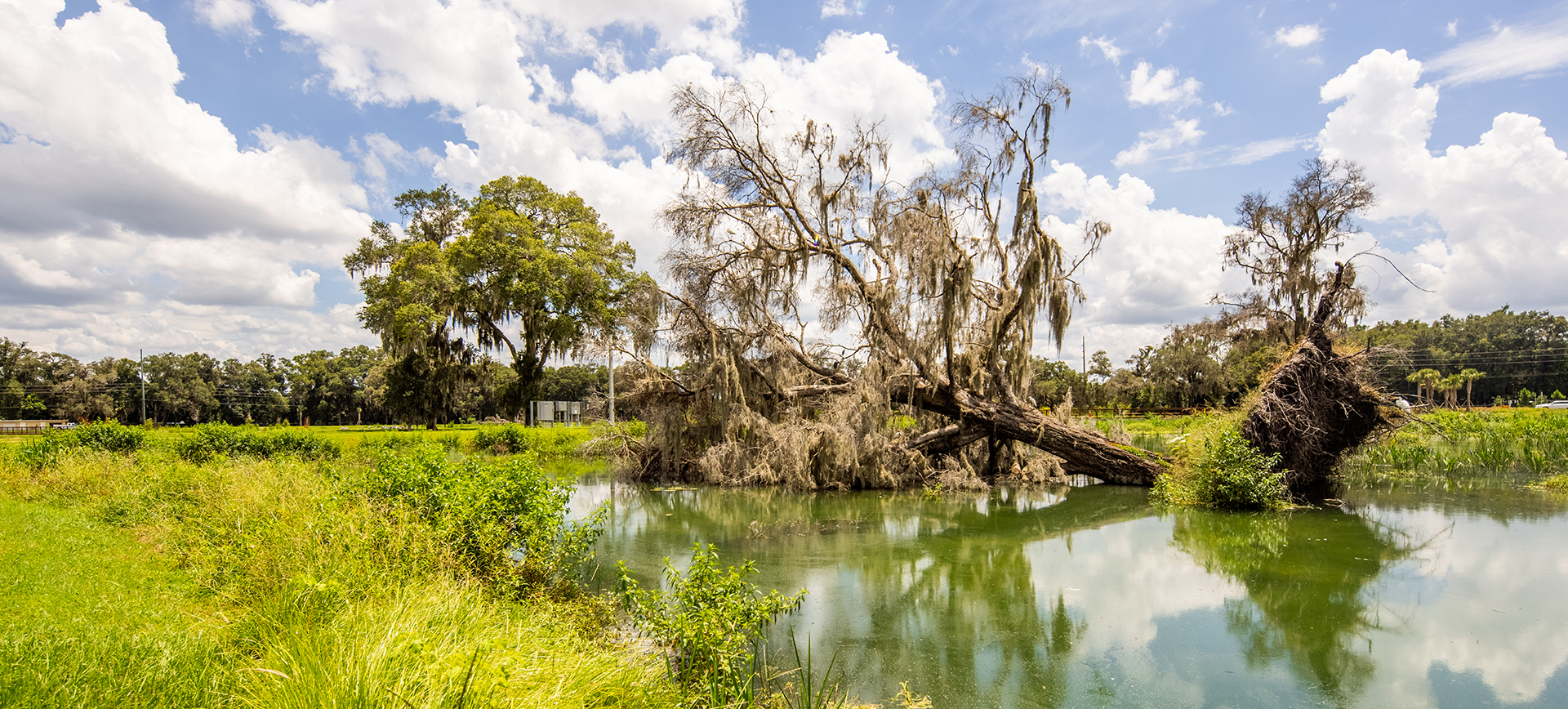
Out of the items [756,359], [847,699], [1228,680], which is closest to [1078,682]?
[1228,680]

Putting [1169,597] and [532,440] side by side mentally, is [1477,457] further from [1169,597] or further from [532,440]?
[532,440]

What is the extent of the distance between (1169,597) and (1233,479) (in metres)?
6.78

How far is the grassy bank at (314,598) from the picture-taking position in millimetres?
3400

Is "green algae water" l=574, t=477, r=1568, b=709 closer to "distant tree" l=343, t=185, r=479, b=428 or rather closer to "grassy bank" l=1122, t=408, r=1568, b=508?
"grassy bank" l=1122, t=408, r=1568, b=508

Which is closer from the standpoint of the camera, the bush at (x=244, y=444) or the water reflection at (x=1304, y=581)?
the water reflection at (x=1304, y=581)

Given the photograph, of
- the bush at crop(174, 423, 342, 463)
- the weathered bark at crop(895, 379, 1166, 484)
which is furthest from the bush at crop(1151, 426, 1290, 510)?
the bush at crop(174, 423, 342, 463)

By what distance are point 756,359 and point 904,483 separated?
509cm

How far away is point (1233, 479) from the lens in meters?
12.9

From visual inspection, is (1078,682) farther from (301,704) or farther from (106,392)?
(106,392)

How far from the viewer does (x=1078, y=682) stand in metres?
5.40

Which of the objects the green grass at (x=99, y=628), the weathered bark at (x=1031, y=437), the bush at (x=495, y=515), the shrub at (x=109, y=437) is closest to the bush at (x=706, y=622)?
the bush at (x=495, y=515)

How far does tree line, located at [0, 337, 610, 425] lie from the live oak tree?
10973mm

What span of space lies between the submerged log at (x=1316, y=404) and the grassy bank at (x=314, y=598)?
538 inches

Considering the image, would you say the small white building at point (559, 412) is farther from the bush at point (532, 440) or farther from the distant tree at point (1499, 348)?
the distant tree at point (1499, 348)
